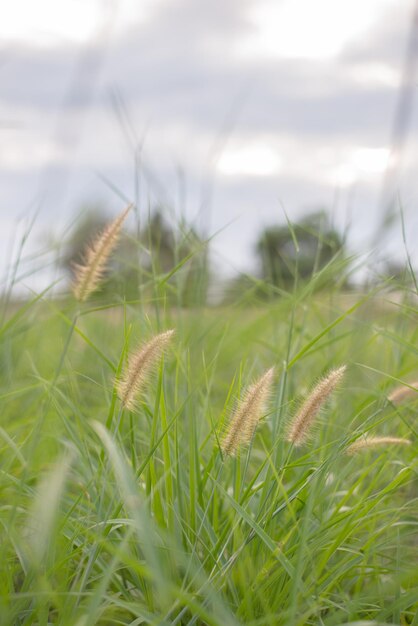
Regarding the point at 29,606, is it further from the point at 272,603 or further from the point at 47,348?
the point at 47,348

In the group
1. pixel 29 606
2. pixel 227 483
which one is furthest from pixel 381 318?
pixel 29 606

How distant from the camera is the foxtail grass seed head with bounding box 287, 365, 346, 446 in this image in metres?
1.26

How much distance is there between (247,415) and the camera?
50.9 inches

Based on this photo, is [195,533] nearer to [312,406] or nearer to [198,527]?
[198,527]

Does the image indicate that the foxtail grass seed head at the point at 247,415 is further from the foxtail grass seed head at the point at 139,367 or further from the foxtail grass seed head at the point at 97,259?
the foxtail grass seed head at the point at 97,259

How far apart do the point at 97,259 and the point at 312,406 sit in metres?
0.55

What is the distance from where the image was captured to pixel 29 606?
1.40 metres

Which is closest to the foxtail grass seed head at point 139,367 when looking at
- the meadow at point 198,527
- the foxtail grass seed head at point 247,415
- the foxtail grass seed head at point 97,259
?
the meadow at point 198,527

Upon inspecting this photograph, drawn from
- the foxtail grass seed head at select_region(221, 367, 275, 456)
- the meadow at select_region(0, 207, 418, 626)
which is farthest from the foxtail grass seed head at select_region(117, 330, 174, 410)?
the foxtail grass seed head at select_region(221, 367, 275, 456)

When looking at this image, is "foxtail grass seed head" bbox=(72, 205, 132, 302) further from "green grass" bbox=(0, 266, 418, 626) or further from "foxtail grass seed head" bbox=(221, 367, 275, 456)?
"foxtail grass seed head" bbox=(221, 367, 275, 456)

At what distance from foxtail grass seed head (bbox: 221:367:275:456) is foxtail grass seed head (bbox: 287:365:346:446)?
0.22ft

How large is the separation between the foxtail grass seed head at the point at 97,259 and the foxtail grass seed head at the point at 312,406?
497 millimetres

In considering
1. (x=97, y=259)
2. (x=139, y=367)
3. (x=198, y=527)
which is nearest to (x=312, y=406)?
(x=139, y=367)

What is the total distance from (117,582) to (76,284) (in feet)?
1.96
